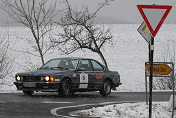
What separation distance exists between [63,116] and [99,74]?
22.9ft

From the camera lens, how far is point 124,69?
145 feet

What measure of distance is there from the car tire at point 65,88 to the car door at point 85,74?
606mm

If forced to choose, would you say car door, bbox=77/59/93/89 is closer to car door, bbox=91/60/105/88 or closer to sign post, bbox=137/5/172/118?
car door, bbox=91/60/105/88

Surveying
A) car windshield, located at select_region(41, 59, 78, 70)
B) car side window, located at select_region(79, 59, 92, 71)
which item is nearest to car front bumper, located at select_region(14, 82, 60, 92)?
car windshield, located at select_region(41, 59, 78, 70)

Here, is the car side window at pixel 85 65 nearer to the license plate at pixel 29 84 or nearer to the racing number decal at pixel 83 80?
the racing number decal at pixel 83 80

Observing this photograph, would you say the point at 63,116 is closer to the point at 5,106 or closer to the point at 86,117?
the point at 86,117

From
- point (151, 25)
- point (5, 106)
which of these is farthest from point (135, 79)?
A: point (151, 25)

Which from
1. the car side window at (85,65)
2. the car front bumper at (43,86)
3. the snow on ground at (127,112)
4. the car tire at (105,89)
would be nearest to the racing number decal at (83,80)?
the car side window at (85,65)

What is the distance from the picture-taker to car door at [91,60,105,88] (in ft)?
55.8

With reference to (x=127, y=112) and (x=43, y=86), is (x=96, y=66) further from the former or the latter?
(x=127, y=112)

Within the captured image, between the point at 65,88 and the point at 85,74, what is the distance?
3.75 ft

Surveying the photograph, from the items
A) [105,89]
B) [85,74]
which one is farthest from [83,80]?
[105,89]

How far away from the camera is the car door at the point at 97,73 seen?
17.0m

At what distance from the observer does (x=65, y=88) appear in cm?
1587
